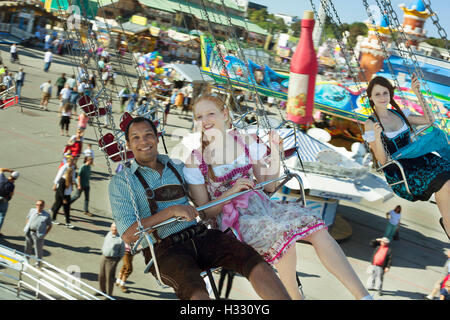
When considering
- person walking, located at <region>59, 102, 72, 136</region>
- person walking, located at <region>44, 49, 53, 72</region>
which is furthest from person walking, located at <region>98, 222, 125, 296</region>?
person walking, located at <region>44, 49, 53, 72</region>

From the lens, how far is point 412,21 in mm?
20141

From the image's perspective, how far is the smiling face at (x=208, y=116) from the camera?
11.7 ft

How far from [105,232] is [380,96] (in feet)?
23.4

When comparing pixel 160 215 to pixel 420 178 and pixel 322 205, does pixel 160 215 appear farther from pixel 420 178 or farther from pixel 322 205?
pixel 322 205

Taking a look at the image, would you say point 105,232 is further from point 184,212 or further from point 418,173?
point 184,212

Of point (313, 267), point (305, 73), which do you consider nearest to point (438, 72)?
point (305, 73)

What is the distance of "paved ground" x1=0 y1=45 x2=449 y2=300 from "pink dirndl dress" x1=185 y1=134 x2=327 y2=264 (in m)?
2.04

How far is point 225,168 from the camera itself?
11.7ft

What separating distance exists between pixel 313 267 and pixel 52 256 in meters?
5.17

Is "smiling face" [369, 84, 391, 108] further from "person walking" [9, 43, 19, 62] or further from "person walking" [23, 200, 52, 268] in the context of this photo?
"person walking" [9, 43, 19, 62]

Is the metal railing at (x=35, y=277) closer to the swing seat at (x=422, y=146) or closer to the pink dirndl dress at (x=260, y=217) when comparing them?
the pink dirndl dress at (x=260, y=217)

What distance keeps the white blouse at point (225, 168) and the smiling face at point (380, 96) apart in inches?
48.6

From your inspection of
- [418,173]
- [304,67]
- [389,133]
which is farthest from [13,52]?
[418,173]

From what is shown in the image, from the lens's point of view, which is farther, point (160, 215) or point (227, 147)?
point (227, 147)
